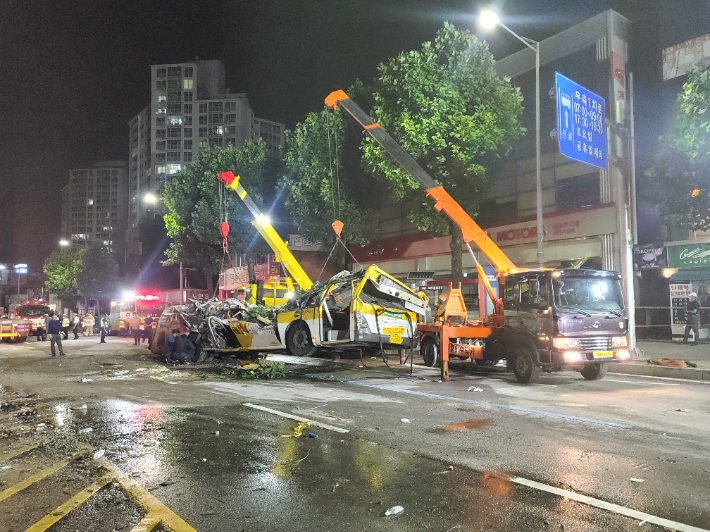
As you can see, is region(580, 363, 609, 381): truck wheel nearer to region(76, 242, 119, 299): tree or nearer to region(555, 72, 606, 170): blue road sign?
region(555, 72, 606, 170): blue road sign

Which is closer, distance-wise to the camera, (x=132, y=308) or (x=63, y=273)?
(x=132, y=308)

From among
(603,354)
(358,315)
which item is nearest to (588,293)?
(603,354)

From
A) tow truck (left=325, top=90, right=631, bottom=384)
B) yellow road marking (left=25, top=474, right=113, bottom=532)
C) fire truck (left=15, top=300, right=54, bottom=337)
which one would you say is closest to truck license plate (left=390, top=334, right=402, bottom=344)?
tow truck (left=325, top=90, right=631, bottom=384)

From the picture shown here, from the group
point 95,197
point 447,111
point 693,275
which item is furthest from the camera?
point 95,197

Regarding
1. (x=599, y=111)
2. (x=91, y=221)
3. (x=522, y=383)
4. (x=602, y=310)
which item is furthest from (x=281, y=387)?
(x=91, y=221)

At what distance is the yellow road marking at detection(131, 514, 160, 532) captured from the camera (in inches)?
151

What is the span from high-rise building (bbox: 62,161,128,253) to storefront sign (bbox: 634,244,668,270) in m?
153

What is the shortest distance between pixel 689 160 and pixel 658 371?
18.5ft

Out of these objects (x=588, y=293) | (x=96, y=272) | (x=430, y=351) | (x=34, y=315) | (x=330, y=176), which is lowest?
(x=430, y=351)

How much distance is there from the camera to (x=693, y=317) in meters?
17.5

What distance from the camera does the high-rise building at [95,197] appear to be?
15475cm

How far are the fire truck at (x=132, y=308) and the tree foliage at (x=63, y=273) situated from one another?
39722 mm

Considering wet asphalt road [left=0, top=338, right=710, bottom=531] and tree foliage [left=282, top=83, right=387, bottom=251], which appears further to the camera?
tree foliage [left=282, top=83, right=387, bottom=251]

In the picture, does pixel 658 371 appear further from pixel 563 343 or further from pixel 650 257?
pixel 650 257
